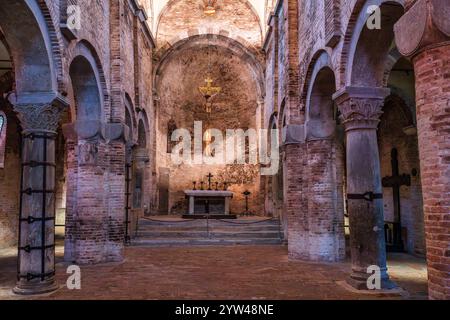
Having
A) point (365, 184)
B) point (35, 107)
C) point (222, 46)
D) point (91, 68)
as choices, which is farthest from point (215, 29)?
point (365, 184)

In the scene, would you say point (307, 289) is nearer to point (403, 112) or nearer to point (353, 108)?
point (353, 108)

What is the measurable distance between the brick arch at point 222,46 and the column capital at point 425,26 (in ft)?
48.4

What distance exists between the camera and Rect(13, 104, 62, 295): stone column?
688 cm

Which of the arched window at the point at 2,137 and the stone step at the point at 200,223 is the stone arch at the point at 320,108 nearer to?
the stone step at the point at 200,223

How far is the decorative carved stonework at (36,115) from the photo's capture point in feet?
22.8

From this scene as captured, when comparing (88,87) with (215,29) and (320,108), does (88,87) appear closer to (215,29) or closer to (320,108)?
(320,108)

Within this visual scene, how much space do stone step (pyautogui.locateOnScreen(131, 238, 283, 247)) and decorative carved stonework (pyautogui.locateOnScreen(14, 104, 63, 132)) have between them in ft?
23.3

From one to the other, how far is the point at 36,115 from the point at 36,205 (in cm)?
150

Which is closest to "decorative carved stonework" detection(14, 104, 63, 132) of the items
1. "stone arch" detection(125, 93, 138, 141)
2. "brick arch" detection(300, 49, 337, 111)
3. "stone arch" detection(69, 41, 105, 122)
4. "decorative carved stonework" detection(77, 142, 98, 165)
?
"stone arch" detection(69, 41, 105, 122)

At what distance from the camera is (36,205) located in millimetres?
6961

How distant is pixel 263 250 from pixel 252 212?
8.02 metres

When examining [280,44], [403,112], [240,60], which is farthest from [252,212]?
[403,112]

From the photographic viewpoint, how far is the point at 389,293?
22.3 feet

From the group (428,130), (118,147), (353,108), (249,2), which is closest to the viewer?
(428,130)
